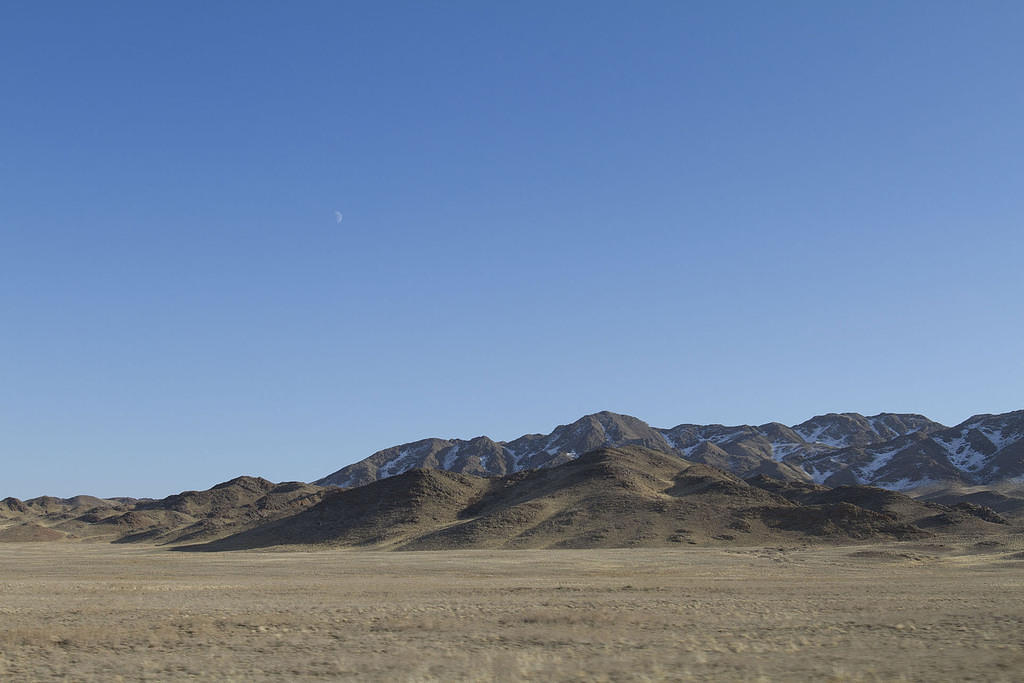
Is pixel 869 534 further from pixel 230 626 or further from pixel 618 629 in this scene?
pixel 230 626

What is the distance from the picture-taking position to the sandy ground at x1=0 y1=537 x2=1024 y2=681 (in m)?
22.5

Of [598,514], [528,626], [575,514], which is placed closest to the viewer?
[528,626]

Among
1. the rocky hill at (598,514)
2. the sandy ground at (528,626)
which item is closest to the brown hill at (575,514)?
the rocky hill at (598,514)

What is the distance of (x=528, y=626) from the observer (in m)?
30.6

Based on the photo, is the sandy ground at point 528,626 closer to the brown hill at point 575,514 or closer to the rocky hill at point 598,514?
the brown hill at point 575,514

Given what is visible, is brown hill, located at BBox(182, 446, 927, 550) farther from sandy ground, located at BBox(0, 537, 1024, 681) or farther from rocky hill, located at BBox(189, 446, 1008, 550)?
sandy ground, located at BBox(0, 537, 1024, 681)

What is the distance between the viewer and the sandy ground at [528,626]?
22.5 m

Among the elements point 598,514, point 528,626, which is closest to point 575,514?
point 598,514

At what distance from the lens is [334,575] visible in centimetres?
6147

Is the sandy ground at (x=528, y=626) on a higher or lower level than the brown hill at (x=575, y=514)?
lower

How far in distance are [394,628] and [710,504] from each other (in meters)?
82.7

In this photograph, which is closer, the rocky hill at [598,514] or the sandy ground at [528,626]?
the sandy ground at [528,626]

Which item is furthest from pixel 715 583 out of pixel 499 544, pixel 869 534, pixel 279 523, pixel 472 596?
pixel 279 523

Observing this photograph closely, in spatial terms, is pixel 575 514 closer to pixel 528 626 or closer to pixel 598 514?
pixel 598 514
